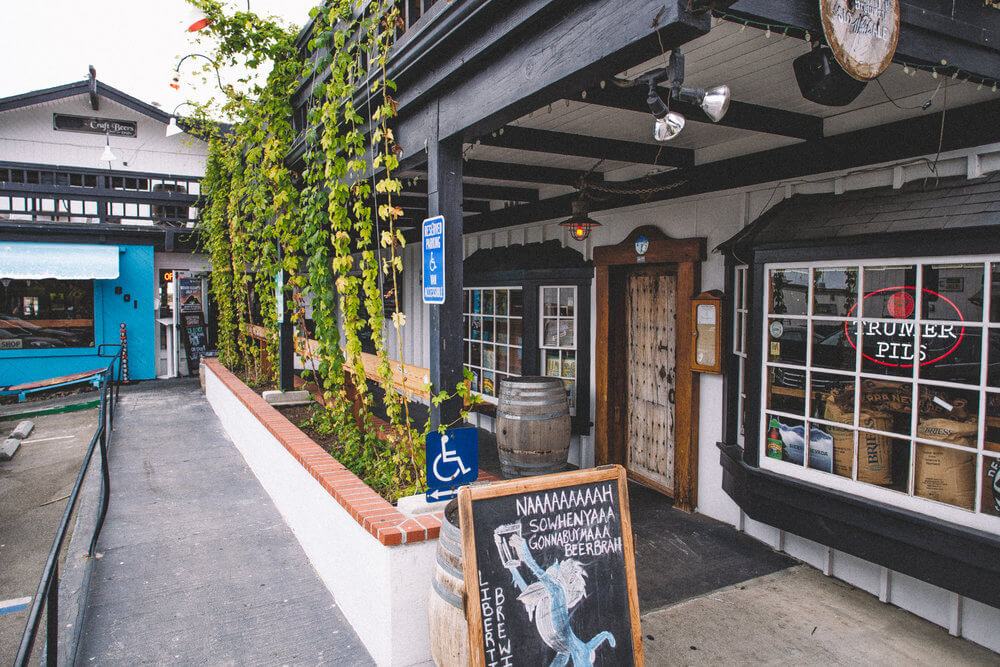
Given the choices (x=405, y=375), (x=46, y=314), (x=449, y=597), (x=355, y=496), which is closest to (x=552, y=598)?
(x=449, y=597)

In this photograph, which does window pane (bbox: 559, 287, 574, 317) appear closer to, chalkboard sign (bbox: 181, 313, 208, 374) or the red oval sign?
the red oval sign

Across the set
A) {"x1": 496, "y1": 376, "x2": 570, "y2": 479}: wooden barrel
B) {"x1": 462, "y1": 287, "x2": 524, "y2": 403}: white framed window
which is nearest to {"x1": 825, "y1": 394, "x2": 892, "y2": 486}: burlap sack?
{"x1": 496, "y1": 376, "x2": 570, "y2": 479}: wooden barrel

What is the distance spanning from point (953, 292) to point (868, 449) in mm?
1015

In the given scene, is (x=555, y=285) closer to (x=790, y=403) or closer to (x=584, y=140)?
(x=584, y=140)

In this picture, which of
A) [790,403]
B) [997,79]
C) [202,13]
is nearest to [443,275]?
[790,403]

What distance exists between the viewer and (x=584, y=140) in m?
4.55

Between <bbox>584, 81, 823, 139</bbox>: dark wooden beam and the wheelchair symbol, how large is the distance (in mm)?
2006

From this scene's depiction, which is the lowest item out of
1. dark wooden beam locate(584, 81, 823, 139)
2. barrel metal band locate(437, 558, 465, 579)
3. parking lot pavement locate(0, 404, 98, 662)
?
parking lot pavement locate(0, 404, 98, 662)

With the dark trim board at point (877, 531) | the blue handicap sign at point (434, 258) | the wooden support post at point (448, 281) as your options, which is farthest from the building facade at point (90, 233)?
the dark trim board at point (877, 531)

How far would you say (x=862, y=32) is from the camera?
2.27 meters

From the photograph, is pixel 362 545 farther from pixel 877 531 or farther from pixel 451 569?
pixel 877 531

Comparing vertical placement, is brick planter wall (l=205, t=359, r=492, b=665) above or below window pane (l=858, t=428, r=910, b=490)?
below

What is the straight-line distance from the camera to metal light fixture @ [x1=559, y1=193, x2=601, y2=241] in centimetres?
533

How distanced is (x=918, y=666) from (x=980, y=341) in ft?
5.56
